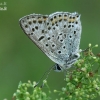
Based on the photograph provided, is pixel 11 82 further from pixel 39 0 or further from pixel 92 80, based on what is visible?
pixel 92 80

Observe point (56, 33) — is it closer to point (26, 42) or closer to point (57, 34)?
point (57, 34)

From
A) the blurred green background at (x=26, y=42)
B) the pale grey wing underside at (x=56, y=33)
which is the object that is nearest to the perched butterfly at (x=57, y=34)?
the pale grey wing underside at (x=56, y=33)

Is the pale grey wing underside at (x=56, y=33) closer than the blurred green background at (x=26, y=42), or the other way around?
the pale grey wing underside at (x=56, y=33)

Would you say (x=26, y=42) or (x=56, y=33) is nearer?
(x=56, y=33)

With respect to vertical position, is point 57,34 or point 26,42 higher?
point 26,42

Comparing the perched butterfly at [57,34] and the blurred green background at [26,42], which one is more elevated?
the blurred green background at [26,42]

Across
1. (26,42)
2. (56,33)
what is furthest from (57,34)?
(26,42)

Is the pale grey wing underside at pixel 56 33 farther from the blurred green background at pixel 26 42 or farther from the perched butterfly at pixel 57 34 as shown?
the blurred green background at pixel 26 42
